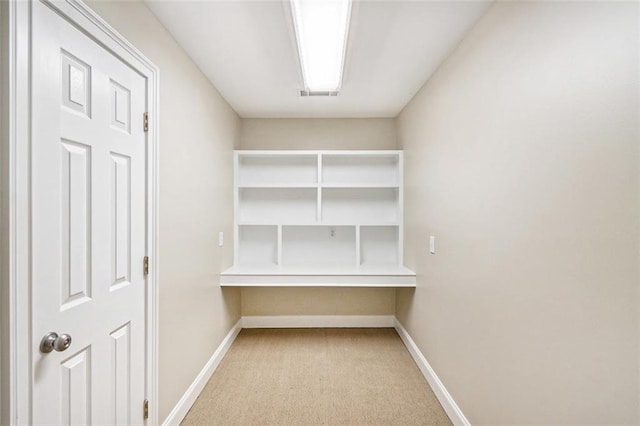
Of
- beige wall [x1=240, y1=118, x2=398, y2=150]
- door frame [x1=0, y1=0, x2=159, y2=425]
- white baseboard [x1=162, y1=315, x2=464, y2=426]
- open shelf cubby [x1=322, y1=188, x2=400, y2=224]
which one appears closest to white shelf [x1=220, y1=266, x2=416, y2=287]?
white baseboard [x1=162, y1=315, x2=464, y2=426]

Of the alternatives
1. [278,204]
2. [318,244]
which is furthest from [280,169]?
[318,244]

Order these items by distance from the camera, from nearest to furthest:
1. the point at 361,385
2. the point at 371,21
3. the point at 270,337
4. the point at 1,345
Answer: the point at 1,345, the point at 371,21, the point at 361,385, the point at 270,337

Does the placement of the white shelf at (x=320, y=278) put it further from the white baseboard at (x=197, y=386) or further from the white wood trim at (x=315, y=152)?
the white wood trim at (x=315, y=152)

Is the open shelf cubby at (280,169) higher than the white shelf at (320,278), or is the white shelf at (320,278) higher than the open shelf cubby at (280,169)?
the open shelf cubby at (280,169)

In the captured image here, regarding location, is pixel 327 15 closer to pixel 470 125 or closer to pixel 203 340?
pixel 470 125

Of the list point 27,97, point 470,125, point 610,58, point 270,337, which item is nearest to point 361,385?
point 270,337

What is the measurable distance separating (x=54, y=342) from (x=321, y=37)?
185 cm

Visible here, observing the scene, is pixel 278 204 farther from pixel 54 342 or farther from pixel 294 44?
pixel 54 342

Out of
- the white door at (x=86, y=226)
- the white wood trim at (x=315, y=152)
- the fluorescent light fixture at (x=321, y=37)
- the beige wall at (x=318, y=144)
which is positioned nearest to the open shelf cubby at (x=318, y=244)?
the beige wall at (x=318, y=144)

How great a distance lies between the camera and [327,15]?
1543 millimetres

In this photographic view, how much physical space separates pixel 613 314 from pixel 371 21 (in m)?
1.70

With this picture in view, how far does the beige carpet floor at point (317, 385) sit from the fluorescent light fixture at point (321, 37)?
2.34 m

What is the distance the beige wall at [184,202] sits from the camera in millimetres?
1735

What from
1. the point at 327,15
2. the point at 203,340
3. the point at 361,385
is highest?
the point at 327,15
